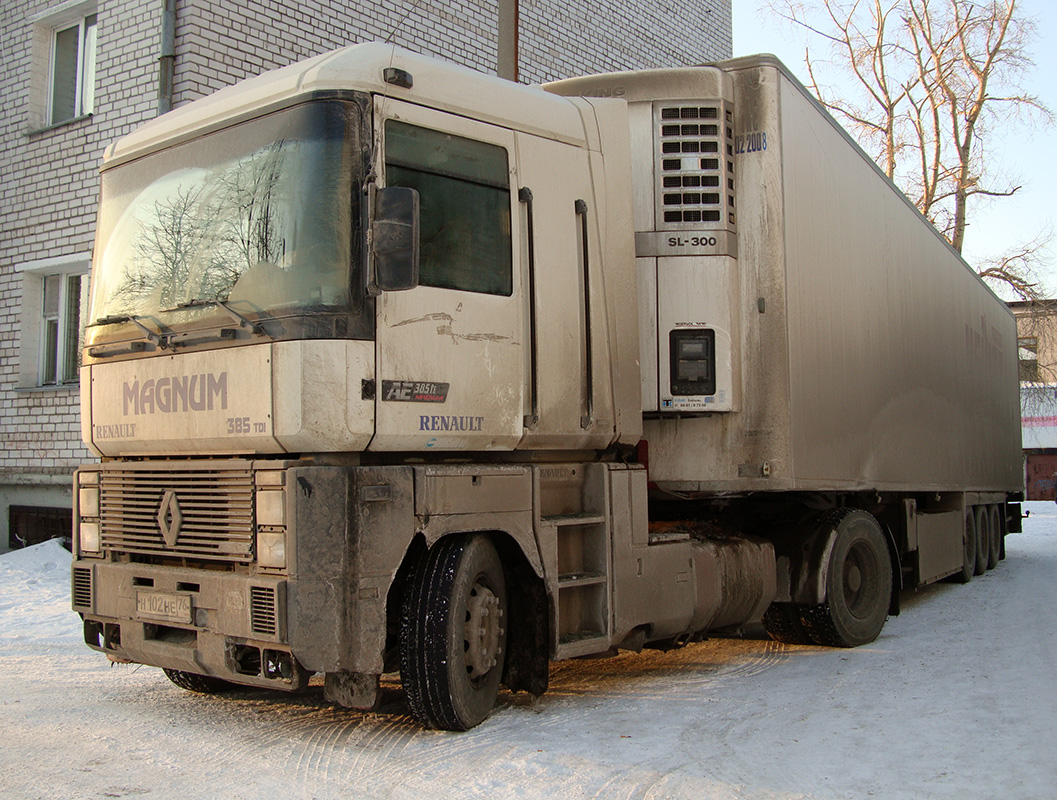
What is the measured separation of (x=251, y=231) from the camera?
4.96 metres

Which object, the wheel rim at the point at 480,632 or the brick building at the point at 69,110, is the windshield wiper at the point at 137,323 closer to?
the wheel rim at the point at 480,632

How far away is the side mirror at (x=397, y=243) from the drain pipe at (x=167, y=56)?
23.6 feet

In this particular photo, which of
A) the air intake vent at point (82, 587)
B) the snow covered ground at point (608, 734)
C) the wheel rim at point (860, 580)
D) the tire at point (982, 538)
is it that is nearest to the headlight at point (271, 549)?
the snow covered ground at point (608, 734)

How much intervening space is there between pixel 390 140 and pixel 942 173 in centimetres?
2751

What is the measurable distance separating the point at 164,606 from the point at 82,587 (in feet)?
2.55

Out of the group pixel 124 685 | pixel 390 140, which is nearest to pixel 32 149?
pixel 124 685

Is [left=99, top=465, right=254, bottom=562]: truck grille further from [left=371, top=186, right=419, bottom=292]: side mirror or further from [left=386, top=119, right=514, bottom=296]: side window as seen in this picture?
[left=386, top=119, right=514, bottom=296]: side window

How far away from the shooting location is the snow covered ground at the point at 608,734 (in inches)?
171

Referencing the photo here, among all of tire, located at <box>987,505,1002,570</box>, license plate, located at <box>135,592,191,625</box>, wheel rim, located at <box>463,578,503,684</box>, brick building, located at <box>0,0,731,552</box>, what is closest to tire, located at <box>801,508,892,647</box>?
wheel rim, located at <box>463,578,503,684</box>

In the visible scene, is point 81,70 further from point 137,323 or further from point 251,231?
point 251,231

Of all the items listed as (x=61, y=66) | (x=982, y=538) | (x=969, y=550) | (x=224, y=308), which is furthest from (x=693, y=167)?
(x=61, y=66)

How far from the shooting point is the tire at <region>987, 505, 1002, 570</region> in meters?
14.2

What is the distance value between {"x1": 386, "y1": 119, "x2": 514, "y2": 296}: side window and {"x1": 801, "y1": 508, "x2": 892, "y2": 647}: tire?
3.59m

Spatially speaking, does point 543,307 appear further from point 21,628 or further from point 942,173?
point 942,173
